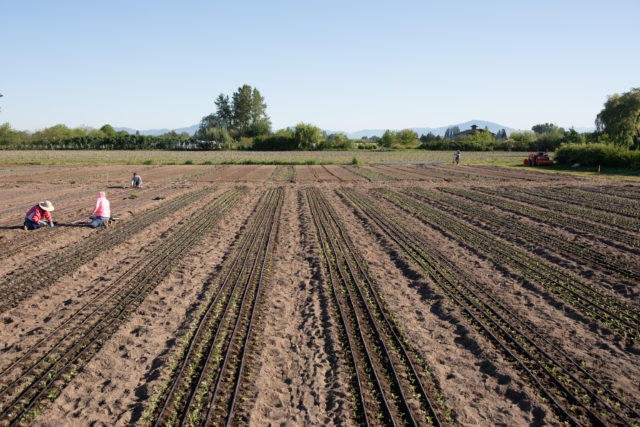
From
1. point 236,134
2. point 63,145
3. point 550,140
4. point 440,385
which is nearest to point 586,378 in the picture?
point 440,385

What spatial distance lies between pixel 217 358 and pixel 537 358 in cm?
516

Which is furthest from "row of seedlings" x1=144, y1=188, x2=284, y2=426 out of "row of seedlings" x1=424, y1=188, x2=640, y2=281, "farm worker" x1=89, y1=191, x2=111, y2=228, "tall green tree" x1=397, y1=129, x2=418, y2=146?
"tall green tree" x1=397, y1=129, x2=418, y2=146

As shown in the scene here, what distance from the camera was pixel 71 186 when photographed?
2836cm

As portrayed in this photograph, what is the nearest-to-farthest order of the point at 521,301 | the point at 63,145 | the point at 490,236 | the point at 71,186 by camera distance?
1. the point at 521,301
2. the point at 490,236
3. the point at 71,186
4. the point at 63,145

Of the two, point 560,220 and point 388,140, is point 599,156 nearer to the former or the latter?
point 560,220

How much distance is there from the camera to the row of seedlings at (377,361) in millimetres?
5184

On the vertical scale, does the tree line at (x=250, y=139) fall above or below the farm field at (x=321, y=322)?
above

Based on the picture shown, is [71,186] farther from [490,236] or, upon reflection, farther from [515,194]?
[515,194]

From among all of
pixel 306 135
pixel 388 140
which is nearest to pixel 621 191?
pixel 306 135

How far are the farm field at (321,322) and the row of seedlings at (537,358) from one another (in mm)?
32

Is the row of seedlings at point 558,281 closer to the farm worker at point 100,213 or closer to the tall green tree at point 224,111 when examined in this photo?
the farm worker at point 100,213

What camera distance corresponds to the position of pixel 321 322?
7.75m

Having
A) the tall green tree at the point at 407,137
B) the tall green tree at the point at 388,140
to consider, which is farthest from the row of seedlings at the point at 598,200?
the tall green tree at the point at 407,137

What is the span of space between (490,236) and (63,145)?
118 m
